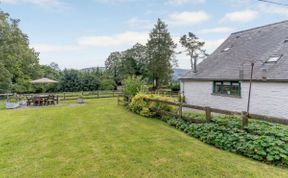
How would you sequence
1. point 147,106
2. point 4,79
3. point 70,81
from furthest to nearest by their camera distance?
point 70,81
point 4,79
point 147,106

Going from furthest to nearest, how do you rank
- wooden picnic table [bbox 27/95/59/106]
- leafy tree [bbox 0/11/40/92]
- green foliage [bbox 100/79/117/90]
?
1. green foliage [bbox 100/79/117/90]
2. leafy tree [bbox 0/11/40/92]
3. wooden picnic table [bbox 27/95/59/106]

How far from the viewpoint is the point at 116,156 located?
4645 mm

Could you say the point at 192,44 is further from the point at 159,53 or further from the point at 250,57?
the point at 250,57

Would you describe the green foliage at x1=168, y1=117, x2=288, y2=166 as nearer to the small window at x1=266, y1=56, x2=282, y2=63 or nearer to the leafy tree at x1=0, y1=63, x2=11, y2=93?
the small window at x1=266, y1=56, x2=282, y2=63

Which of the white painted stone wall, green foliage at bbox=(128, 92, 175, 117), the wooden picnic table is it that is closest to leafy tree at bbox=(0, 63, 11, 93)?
the wooden picnic table

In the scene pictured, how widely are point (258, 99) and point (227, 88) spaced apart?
1883mm

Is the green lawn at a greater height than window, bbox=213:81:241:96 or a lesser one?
lesser

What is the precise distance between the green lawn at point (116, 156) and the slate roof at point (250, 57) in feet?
17.9

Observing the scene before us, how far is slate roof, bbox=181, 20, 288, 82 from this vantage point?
915 cm

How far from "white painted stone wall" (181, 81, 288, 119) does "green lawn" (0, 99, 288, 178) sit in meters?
4.74

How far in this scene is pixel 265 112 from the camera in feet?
29.4

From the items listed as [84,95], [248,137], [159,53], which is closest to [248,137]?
[248,137]

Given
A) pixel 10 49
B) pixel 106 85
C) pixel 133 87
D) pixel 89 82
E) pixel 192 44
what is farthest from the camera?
pixel 192 44

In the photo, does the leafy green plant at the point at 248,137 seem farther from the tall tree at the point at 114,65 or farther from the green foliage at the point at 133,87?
the tall tree at the point at 114,65
